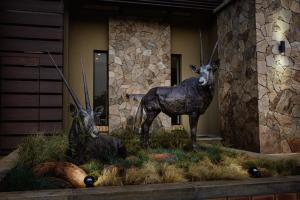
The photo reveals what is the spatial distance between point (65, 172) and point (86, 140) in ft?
1.87

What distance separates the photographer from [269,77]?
5977mm

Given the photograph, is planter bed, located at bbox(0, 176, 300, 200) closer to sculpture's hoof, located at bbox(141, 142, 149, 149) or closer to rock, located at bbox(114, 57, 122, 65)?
sculpture's hoof, located at bbox(141, 142, 149, 149)

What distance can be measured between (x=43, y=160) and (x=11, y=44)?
392 cm

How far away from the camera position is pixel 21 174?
2.67 meters

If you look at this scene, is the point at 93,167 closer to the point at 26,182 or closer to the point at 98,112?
the point at 98,112

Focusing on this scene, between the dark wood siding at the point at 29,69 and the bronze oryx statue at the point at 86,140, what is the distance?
10.0 ft

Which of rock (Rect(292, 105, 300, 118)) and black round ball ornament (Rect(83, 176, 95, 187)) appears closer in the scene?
black round ball ornament (Rect(83, 176, 95, 187))

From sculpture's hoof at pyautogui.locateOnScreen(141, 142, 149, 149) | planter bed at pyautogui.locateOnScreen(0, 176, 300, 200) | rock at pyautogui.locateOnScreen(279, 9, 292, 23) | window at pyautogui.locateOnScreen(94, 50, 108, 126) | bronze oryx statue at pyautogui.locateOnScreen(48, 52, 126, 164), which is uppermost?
rock at pyautogui.locateOnScreen(279, 9, 292, 23)

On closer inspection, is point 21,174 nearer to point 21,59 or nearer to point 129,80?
point 21,59

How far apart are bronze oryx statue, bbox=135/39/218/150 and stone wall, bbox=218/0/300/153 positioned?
2.27 metres

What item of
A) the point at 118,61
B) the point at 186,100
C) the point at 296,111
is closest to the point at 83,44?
the point at 118,61

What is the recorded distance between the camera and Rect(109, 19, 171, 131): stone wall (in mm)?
7777

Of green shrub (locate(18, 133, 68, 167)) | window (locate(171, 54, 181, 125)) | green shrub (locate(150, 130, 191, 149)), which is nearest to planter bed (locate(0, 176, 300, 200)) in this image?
green shrub (locate(18, 133, 68, 167))

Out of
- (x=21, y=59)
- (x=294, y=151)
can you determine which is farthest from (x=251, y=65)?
(x=21, y=59)
